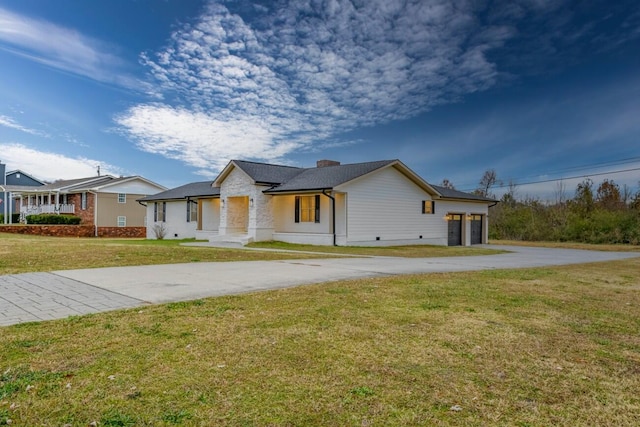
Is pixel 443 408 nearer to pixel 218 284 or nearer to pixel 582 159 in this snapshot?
pixel 218 284

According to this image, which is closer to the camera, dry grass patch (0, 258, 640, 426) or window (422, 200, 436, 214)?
dry grass patch (0, 258, 640, 426)

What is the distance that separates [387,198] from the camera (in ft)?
75.7

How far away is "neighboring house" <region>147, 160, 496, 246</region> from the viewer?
21.3 meters

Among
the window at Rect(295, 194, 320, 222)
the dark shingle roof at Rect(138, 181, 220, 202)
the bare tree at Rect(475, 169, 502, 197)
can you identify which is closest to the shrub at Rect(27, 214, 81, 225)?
the dark shingle roof at Rect(138, 181, 220, 202)

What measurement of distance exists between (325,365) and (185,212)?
89.9 feet

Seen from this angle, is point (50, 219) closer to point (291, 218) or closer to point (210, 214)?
point (210, 214)

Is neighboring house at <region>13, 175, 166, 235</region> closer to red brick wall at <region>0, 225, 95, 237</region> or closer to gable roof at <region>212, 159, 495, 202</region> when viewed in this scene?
red brick wall at <region>0, 225, 95, 237</region>

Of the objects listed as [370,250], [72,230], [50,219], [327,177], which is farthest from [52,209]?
[370,250]

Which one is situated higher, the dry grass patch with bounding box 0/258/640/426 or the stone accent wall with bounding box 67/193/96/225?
the stone accent wall with bounding box 67/193/96/225

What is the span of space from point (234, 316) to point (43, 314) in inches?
102

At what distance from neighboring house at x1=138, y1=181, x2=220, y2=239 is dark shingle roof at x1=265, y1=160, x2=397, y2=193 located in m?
5.74

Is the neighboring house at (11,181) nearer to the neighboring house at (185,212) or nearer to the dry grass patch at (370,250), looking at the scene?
the neighboring house at (185,212)

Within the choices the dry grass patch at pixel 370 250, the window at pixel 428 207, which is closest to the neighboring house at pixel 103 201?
the dry grass patch at pixel 370 250

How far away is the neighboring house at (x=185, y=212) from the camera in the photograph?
1069 inches
